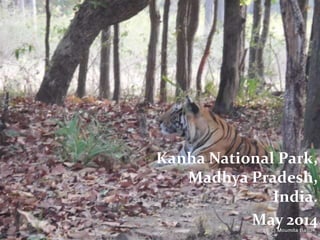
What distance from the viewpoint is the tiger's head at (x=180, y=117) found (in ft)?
21.5

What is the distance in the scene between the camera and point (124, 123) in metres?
8.41

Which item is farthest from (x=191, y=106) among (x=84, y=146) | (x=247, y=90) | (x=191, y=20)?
(x=191, y=20)

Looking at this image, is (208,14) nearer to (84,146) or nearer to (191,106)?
(191,106)

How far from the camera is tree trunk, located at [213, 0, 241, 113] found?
9148 mm

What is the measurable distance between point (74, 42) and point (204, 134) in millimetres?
4016

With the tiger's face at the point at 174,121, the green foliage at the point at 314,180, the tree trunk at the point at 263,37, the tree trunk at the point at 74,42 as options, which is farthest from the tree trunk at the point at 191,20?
the green foliage at the point at 314,180

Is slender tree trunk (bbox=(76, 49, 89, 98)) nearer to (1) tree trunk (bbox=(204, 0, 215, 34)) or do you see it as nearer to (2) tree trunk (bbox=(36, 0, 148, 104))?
(2) tree trunk (bbox=(36, 0, 148, 104))

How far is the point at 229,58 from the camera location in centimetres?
926

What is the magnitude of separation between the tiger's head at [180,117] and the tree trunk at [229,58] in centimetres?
270

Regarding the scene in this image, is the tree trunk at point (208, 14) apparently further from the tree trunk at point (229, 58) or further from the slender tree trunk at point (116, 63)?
the tree trunk at point (229, 58)

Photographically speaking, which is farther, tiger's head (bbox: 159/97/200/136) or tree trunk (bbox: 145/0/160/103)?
tree trunk (bbox: 145/0/160/103)

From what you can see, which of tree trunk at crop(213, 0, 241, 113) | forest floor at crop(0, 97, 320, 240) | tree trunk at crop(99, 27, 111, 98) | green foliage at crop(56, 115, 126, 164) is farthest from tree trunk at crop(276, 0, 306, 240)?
tree trunk at crop(99, 27, 111, 98)

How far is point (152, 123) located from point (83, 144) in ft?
7.93

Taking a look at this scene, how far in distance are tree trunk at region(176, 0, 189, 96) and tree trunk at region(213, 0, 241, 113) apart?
2.73 meters
